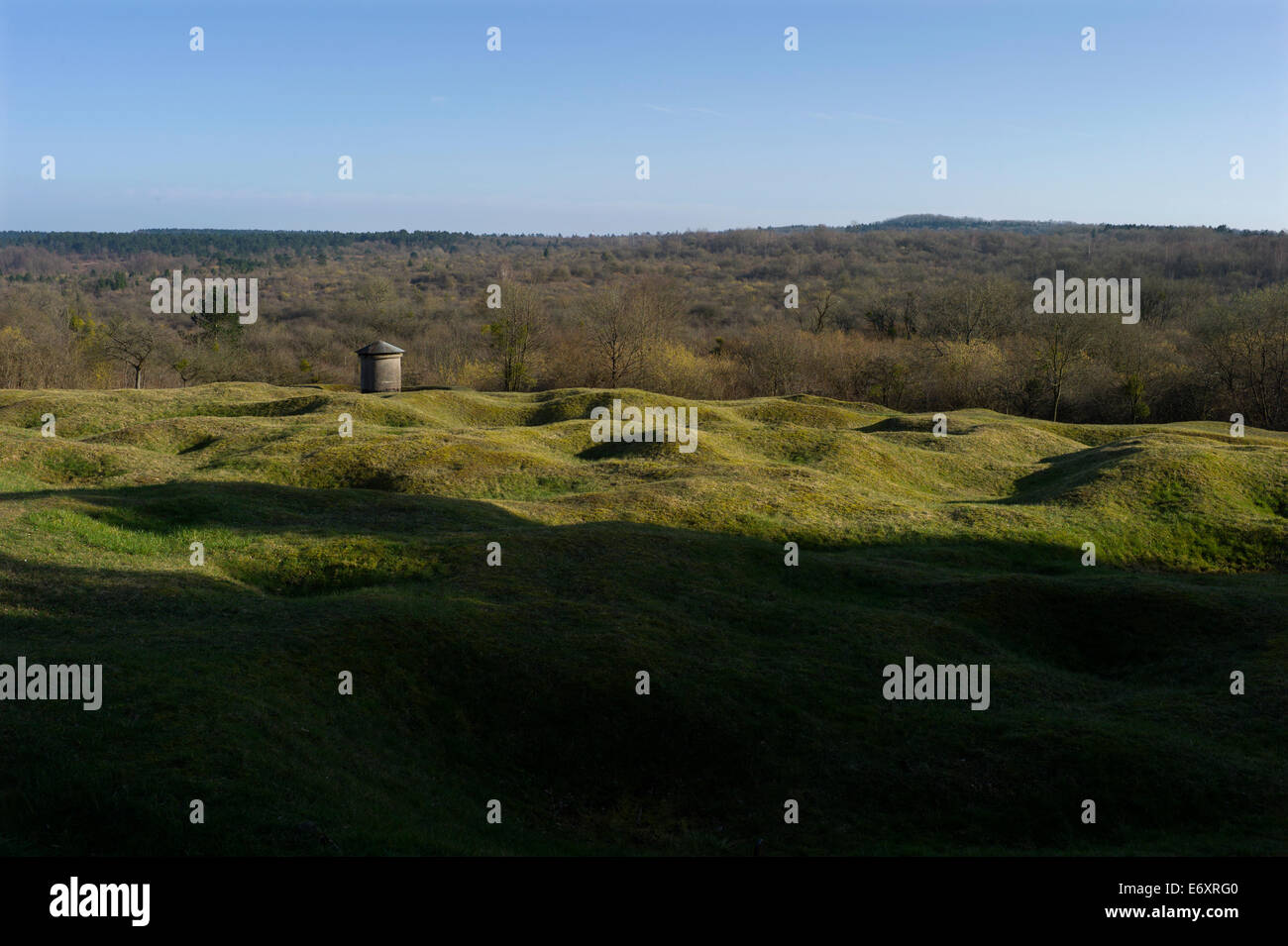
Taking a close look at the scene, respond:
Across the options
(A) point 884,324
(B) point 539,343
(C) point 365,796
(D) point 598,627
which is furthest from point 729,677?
(A) point 884,324

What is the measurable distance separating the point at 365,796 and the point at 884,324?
111025 mm

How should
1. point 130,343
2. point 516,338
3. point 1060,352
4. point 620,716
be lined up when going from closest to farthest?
point 620,716
point 130,343
point 1060,352
point 516,338

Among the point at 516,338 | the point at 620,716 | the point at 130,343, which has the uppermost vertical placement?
the point at 516,338

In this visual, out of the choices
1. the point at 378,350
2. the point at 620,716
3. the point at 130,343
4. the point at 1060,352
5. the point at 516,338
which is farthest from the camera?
the point at 516,338

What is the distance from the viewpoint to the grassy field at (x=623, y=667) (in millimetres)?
13336

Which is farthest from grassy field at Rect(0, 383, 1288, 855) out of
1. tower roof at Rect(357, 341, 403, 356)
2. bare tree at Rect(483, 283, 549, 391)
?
bare tree at Rect(483, 283, 549, 391)

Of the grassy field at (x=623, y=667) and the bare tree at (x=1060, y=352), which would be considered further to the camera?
the bare tree at (x=1060, y=352)

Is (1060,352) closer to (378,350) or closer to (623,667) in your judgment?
(378,350)

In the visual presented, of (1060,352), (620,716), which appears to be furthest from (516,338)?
(620,716)

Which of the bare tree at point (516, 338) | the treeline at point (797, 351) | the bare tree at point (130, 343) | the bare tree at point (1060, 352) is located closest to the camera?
the bare tree at point (130, 343)

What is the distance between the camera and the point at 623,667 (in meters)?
18.2

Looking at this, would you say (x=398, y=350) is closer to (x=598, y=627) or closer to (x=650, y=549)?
(x=650, y=549)

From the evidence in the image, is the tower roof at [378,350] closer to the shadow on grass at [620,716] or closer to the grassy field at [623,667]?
the grassy field at [623,667]

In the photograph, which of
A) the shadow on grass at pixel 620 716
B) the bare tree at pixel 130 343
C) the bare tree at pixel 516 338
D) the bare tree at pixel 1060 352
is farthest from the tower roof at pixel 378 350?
the bare tree at pixel 1060 352
